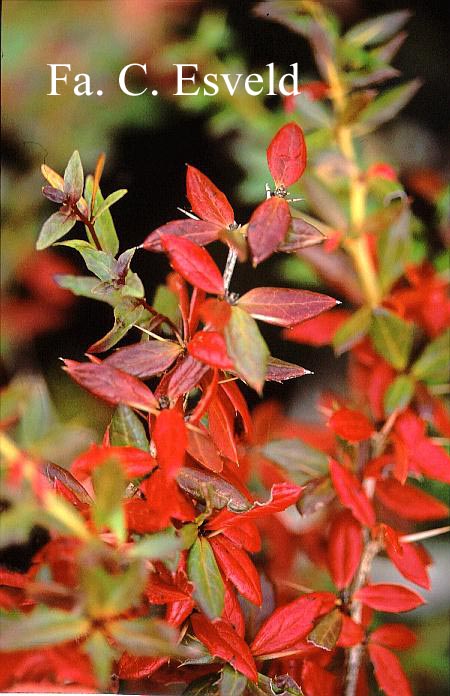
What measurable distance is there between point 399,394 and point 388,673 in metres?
0.18

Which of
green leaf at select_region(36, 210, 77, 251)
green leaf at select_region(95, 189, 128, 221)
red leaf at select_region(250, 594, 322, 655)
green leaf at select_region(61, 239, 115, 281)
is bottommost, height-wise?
red leaf at select_region(250, 594, 322, 655)

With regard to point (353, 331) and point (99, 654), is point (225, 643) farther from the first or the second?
point (353, 331)

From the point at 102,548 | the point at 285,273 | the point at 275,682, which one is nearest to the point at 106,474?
the point at 102,548

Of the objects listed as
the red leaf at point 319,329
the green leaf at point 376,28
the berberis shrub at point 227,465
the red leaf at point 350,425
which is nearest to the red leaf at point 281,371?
the berberis shrub at point 227,465

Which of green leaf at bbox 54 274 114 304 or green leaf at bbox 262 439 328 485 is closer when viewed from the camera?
green leaf at bbox 54 274 114 304

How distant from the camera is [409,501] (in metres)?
0.55

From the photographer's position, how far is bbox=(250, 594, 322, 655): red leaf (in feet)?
1.43

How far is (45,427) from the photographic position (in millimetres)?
339

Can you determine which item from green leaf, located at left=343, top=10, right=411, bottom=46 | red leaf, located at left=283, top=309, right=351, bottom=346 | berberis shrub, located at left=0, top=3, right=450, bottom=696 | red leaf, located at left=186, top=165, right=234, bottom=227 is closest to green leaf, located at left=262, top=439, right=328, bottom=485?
berberis shrub, located at left=0, top=3, right=450, bottom=696

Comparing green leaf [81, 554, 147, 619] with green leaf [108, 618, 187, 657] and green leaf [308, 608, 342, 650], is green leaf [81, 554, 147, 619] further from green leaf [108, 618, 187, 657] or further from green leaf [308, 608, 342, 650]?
green leaf [308, 608, 342, 650]

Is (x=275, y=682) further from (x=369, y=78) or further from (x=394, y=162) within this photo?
(x=394, y=162)

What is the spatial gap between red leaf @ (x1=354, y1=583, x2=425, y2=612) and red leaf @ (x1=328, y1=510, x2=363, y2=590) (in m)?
0.02

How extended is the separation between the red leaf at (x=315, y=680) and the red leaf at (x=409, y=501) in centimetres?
12

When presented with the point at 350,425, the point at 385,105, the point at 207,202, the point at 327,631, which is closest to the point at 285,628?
the point at 327,631
